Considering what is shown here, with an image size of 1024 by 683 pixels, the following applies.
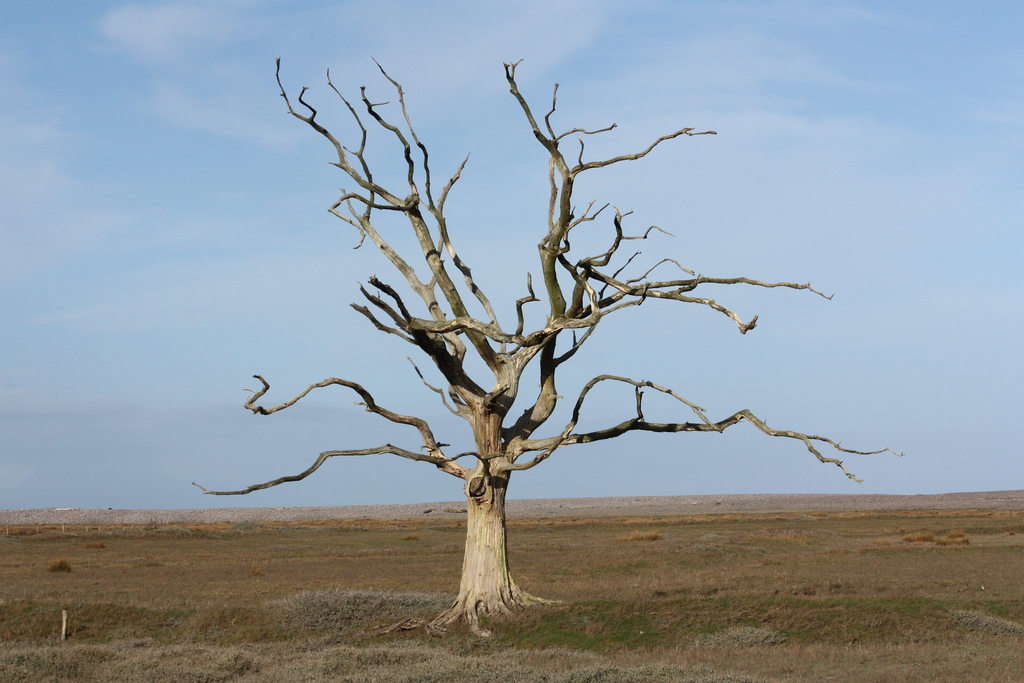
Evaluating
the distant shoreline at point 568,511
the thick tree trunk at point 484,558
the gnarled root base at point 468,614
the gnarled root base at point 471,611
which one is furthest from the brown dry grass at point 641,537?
the distant shoreline at point 568,511

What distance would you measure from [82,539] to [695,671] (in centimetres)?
4606

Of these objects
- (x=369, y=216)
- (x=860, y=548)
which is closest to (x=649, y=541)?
(x=860, y=548)

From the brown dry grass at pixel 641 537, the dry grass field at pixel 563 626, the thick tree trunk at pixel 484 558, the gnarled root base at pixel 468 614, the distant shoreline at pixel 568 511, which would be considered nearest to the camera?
the dry grass field at pixel 563 626

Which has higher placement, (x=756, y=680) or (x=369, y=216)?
(x=369, y=216)

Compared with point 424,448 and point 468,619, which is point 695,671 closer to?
point 468,619

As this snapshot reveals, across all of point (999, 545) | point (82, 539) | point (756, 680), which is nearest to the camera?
point (756, 680)

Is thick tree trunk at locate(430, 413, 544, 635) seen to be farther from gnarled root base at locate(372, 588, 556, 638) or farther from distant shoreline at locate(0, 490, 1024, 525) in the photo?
distant shoreline at locate(0, 490, 1024, 525)

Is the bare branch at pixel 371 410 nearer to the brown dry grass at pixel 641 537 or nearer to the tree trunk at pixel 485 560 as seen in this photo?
the tree trunk at pixel 485 560

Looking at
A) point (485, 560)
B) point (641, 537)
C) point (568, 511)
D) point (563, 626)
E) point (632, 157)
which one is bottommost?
point (568, 511)

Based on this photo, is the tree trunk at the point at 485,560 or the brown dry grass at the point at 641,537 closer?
the tree trunk at the point at 485,560

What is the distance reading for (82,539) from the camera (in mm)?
48500

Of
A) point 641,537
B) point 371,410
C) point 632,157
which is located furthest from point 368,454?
point 641,537

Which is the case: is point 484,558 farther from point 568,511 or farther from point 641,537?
point 568,511

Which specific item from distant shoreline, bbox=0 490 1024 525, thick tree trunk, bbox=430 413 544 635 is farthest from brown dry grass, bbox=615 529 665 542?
distant shoreline, bbox=0 490 1024 525
